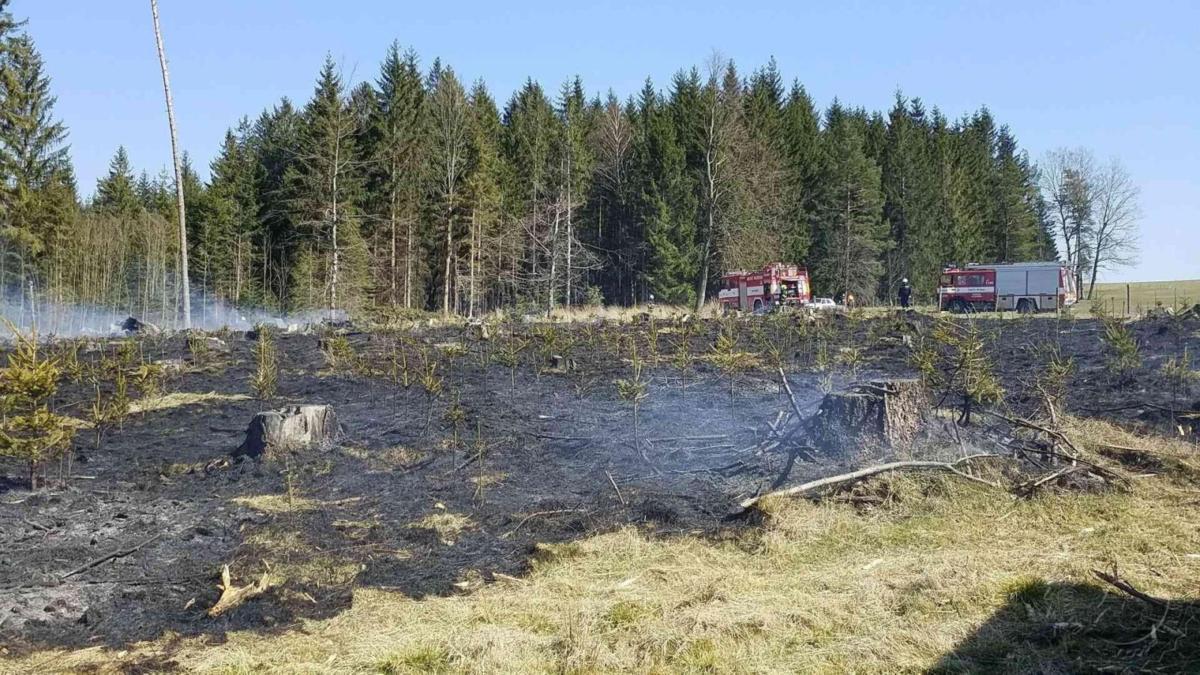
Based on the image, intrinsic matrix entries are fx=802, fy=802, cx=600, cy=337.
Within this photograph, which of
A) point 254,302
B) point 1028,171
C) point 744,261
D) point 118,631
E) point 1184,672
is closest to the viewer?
point 1184,672

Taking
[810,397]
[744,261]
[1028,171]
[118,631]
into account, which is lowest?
[118,631]

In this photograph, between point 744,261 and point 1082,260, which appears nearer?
point 744,261

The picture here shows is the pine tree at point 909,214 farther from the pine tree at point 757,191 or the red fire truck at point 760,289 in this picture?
the red fire truck at point 760,289

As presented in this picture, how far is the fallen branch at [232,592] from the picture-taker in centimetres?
466

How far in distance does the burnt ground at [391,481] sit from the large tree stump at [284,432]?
0.66 ft

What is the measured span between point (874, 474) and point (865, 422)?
84 cm

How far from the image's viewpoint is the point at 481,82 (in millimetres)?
46219

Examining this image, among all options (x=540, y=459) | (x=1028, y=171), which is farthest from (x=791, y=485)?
(x=1028, y=171)

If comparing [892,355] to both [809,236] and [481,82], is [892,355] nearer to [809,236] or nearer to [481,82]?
[809,236]

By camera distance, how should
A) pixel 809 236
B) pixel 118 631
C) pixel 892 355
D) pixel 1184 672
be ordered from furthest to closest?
pixel 809 236 < pixel 892 355 < pixel 118 631 < pixel 1184 672

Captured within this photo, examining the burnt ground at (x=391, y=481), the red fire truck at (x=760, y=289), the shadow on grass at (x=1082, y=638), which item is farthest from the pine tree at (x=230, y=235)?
the shadow on grass at (x=1082, y=638)

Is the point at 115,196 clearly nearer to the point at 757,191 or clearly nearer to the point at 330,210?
the point at 330,210

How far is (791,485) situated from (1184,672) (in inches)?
134

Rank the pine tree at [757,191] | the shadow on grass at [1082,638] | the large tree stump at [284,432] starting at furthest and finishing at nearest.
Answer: the pine tree at [757,191] → the large tree stump at [284,432] → the shadow on grass at [1082,638]
